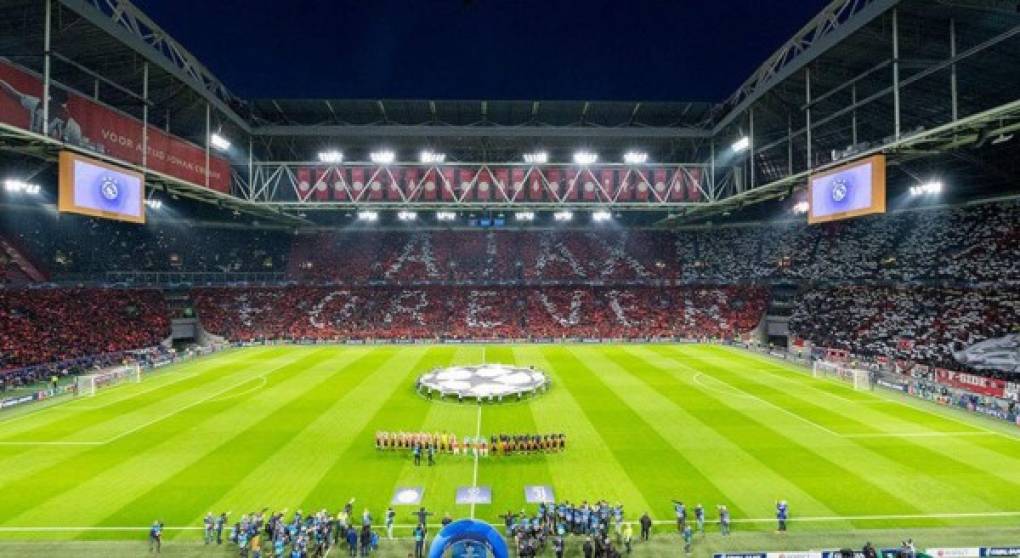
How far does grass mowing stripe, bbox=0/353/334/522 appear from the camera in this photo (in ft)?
59.0

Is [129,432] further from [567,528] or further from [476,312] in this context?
[476,312]

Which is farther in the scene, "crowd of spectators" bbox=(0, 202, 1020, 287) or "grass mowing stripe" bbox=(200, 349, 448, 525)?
"crowd of spectators" bbox=(0, 202, 1020, 287)

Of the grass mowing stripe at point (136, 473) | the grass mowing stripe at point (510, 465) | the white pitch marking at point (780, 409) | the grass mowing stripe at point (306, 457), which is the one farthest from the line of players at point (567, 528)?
the white pitch marking at point (780, 409)

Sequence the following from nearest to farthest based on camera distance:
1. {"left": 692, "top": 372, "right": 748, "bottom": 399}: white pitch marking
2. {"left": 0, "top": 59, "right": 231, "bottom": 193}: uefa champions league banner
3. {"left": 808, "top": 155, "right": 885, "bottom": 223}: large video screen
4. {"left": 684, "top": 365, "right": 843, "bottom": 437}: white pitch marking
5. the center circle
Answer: {"left": 0, "top": 59, "right": 231, "bottom": 193}: uefa champions league banner, {"left": 808, "top": 155, "right": 885, "bottom": 223}: large video screen, {"left": 684, "top": 365, "right": 843, "bottom": 437}: white pitch marking, the center circle, {"left": 692, "top": 372, "right": 748, "bottom": 399}: white pitch marking

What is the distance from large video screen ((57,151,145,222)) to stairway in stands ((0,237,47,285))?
108 feet

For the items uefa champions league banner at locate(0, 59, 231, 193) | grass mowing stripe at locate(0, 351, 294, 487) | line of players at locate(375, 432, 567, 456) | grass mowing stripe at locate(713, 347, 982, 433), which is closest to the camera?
grass mowing stripe at locate(0, 351, 294, 487)

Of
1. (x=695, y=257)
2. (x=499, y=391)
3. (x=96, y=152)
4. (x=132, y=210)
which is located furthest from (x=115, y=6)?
(x=695, y=257)

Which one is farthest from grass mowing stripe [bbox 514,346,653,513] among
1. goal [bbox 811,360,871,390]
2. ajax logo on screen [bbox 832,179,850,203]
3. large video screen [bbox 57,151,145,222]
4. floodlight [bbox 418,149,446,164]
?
large video screen [bbox 57,151,145,222]

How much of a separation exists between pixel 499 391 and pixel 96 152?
23.6m

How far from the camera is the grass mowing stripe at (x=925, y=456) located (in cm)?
1858

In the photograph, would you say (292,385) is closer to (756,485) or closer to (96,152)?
(96,152)

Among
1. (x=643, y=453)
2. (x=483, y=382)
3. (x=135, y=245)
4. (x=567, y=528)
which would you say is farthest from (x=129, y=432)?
(x=135, y=245)

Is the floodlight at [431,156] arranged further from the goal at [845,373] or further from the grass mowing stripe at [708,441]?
the goal at [845,373]

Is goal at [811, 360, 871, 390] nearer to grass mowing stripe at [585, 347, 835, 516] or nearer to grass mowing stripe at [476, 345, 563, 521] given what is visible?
grass mowing stripe at [585, 347, 835, 516]
